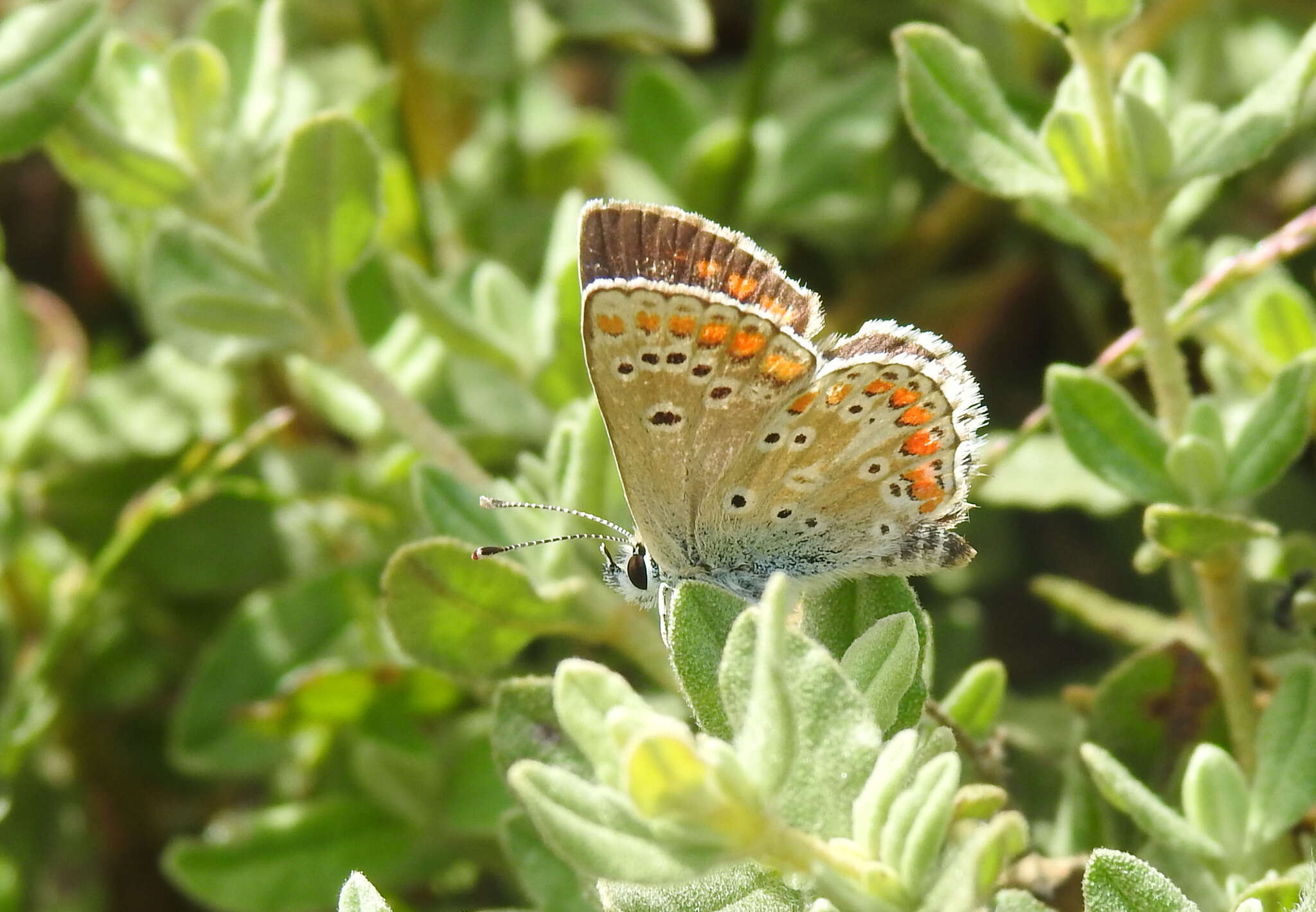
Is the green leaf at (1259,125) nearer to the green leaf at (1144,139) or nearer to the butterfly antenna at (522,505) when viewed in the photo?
the green leaf at (1144,139)

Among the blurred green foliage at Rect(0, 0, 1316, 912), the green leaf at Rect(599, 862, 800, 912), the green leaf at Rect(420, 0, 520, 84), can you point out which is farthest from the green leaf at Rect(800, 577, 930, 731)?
the green leaf at Rect(420, 0, 520, 84)

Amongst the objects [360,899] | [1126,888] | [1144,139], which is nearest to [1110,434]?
[1144,139]

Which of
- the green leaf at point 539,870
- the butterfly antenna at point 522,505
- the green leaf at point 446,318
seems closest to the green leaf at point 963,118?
the green leaf at point 446,318

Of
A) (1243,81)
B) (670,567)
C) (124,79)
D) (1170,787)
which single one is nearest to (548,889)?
(670,567)

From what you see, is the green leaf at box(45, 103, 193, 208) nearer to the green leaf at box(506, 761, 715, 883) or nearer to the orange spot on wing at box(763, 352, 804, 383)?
the orange spot on wing at box(763, 352, 804, 383)

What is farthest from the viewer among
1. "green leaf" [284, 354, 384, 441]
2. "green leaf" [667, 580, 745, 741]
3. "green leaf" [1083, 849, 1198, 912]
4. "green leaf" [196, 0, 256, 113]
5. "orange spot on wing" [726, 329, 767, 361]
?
"green leaf" [284, 354, 384, 441]

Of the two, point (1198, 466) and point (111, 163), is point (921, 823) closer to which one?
point (1198, 466)
